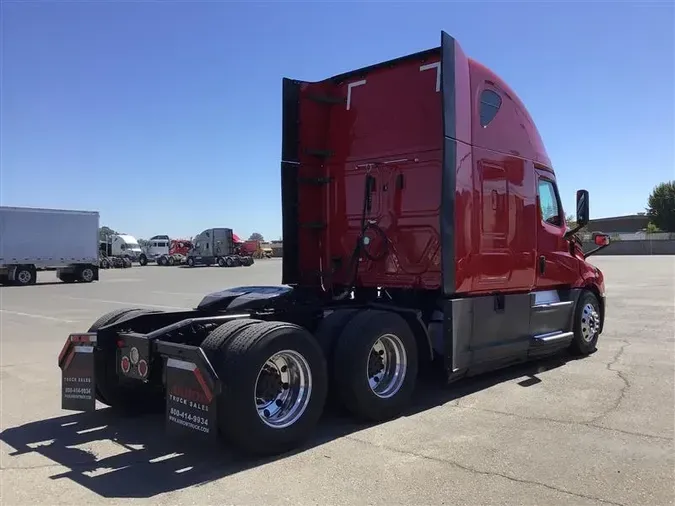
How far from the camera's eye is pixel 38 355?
9547mm

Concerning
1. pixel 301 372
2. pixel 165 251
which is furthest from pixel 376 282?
pixel 165 251

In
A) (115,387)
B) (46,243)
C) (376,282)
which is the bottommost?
(115,387)

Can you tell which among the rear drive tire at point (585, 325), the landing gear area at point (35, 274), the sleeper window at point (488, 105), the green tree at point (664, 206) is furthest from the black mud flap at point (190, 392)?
the green tree at point (664, 206)

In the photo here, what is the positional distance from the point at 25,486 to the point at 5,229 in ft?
92.6

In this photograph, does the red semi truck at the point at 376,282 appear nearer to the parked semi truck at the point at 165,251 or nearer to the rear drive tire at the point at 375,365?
the rear drive tire at the point at 375,365

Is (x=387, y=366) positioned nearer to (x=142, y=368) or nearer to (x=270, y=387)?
(x=270, y=387)

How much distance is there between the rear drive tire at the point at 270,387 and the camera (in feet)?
14.9

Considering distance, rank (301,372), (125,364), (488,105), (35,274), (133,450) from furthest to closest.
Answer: (35,274), (488,105), (125,364), (301,372), (133,450)

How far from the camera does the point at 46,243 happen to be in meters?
30.0

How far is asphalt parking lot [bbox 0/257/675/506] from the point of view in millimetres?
4027

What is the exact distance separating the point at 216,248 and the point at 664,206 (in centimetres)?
6793

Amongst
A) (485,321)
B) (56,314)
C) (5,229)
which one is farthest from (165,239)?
(485,321)

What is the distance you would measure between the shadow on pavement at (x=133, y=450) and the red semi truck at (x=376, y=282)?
0.25 meters

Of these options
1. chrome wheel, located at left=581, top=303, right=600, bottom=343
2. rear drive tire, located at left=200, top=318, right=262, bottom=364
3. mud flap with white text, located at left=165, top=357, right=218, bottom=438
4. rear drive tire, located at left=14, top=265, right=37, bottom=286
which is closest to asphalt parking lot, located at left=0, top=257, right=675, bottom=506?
mud flap with white text, located at left=165, top=357, right=218, bottom=438
